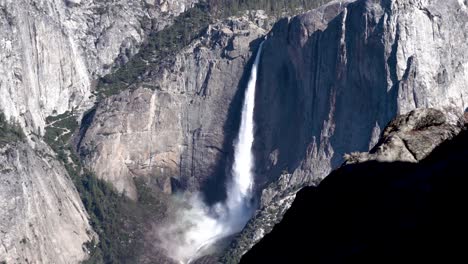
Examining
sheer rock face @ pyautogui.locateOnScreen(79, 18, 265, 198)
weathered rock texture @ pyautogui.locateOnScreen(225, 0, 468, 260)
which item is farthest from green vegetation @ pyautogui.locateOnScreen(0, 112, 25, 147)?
weathered rock texture @ pyautogui.locateOnScreen(225, 0, 468, 260)

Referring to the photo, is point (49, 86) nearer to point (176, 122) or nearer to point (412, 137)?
point (176, 122)

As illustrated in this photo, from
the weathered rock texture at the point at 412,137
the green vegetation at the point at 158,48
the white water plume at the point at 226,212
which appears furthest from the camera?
the green vegetation at the point at 158,48

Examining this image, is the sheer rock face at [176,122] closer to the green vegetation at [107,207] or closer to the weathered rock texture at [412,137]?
the green vegetation at [107,207]

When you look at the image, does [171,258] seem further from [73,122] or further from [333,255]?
[333,255]

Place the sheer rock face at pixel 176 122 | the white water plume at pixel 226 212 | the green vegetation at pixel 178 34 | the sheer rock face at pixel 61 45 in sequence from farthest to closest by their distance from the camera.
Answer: the green vegetation at pixel 178 34 < the sheer rock face at pixel 176 122 < the sheer rock face at pixel 61 45 < the white water plume at pixel 226 212

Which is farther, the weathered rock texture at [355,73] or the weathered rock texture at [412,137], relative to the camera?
the weathered rock texture at [355,73]

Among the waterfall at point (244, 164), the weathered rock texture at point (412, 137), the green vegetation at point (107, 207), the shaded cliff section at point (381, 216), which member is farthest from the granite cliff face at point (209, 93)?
the shaded cliff section at point (381, 216)
